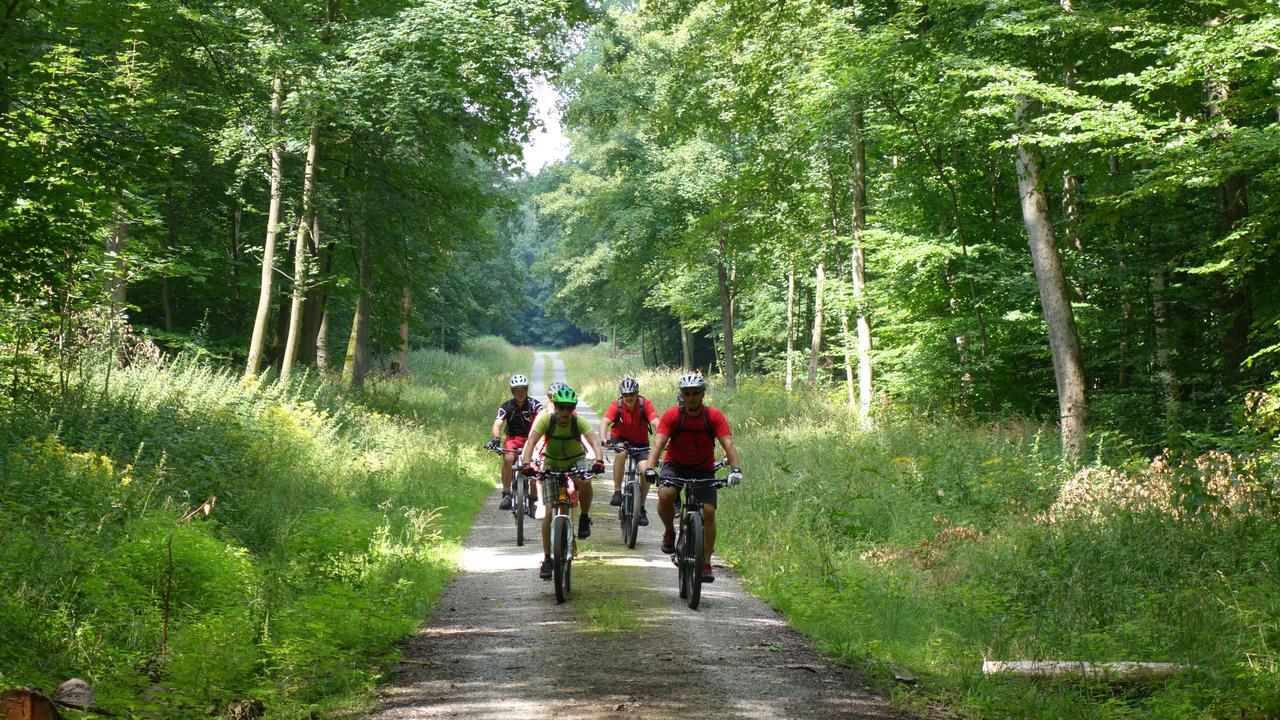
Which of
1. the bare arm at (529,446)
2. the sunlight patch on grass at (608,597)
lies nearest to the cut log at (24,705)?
the sunlight patch on grass at (608,597)

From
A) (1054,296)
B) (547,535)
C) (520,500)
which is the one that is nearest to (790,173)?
(1054,296)

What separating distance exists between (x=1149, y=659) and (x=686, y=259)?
16.8 metres

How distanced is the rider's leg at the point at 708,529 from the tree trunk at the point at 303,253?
488 inches

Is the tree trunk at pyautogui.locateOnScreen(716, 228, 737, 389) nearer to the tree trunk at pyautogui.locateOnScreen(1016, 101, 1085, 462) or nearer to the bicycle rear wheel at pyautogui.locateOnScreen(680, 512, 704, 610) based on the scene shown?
the tree trunk at pyautogui.locateOnScreen(1016, 101, 1085, 462)

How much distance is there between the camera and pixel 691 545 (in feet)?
30.9

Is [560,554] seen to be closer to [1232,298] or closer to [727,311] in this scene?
[1232,298]

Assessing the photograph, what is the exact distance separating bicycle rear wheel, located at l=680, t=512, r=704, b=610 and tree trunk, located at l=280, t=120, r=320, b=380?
1249cm

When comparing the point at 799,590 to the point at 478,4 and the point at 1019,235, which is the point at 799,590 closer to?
the point at 1019,235

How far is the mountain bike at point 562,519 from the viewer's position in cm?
936

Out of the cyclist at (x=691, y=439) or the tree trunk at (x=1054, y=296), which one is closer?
the cyclist at (x=691, y=439)

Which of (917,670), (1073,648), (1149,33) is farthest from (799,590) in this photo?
(1149,33)

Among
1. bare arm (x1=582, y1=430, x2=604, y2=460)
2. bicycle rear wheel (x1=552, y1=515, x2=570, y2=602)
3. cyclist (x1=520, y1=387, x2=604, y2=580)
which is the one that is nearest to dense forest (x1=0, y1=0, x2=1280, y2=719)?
bicycle rear wheel (x1=552, y1=515, x2=570, y2=602)

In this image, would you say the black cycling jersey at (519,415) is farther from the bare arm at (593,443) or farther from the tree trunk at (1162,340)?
the tree trunk at (1162,340)

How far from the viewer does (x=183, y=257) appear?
24781mm
